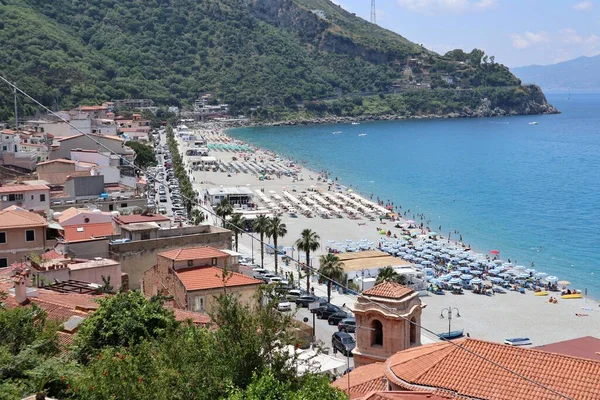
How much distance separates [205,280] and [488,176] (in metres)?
78.7

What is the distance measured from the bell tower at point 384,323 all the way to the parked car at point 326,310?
13001 millimetres

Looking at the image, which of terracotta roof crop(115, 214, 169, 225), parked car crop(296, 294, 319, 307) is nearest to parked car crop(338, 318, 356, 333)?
parked car crop(296, 294, 319, 307)

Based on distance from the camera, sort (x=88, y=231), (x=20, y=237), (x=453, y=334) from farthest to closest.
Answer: (x=453, y=334) → (x=88, y=231) → (x=20, y=237)

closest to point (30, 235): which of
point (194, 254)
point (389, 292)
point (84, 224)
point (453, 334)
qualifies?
point (84, 224)

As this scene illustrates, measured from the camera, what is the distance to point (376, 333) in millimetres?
15141

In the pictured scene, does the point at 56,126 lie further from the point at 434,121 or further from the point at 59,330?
the point at 434,121

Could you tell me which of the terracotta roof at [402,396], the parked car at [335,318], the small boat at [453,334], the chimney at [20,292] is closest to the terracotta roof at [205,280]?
the chimney at [20,292]

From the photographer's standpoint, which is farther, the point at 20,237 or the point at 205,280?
the point at 20,237

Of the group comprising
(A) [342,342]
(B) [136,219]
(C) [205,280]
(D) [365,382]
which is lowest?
(A) [342,342]

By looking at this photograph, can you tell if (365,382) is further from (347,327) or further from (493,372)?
(347,327)

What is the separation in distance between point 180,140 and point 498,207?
2336 inches

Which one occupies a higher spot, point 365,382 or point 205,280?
point 205,280

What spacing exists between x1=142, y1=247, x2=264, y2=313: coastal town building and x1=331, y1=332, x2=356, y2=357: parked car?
4819 millimetres

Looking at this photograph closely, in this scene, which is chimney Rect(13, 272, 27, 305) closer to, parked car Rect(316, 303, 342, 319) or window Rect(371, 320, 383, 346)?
window Rect(371, 320, 383, 346)
